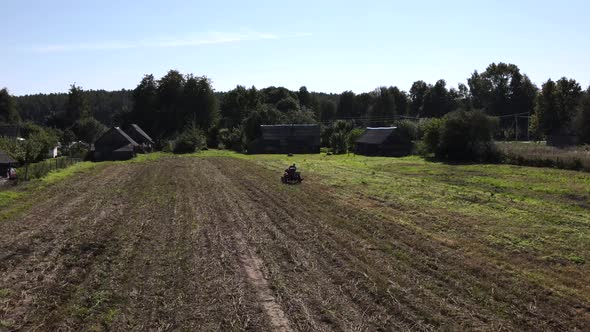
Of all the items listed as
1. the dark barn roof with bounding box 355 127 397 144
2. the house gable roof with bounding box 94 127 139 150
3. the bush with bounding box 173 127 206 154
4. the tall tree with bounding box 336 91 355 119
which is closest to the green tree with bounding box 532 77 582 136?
the dark barn roof with bounding box 355 127 397 144

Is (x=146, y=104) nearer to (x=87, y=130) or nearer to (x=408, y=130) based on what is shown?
(x=87, y=130)

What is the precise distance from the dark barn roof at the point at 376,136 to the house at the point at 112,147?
102 ft

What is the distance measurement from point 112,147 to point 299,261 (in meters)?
55.5

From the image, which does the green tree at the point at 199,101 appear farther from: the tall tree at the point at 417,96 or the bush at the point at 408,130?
the tall tree at the point at 417,96

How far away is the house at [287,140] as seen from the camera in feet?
247

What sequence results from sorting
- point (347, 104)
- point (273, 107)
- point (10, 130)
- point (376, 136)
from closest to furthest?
point (376, 136)
point (10, 130)
point (273, 107)
point (347, 104)

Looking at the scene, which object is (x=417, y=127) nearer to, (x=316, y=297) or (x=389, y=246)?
(x=389, y=246)

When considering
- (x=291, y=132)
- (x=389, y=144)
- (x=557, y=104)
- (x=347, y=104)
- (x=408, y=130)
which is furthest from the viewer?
(x=347, y=104)

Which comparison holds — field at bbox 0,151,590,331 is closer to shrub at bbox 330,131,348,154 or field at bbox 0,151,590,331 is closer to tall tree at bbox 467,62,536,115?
shrub at bbox 330,131,348,154

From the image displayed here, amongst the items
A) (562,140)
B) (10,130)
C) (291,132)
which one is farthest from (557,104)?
(10,130)

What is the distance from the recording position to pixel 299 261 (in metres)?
13.4

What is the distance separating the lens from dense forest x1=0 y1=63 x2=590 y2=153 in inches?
3354

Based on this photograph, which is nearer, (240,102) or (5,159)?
(5,159)

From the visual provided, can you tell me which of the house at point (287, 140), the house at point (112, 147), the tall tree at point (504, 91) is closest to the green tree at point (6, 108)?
the house at point (112, 147)
